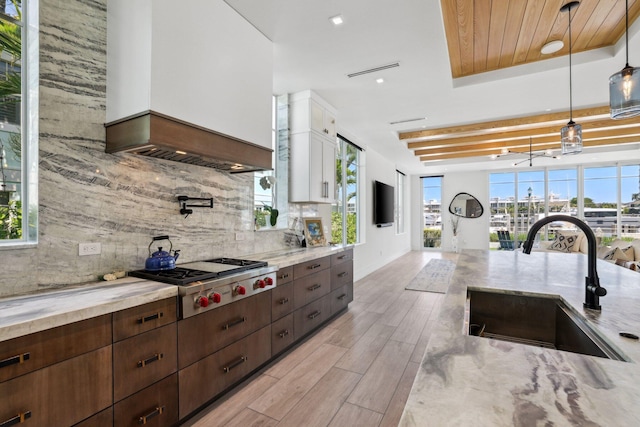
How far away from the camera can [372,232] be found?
688cm

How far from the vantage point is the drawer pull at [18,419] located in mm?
1200

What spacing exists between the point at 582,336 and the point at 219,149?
2288 mm

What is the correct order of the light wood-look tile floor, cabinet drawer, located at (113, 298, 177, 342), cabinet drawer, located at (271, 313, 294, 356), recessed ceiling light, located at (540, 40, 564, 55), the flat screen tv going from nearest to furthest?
cabinet drawer, located at (113, 298, 177, 342), the light wood-look tile floor, cabinet drawer, located at (271, 313, 294, 356), recessed ceiling light, located at (540, 40, 564, 55), the flat screen tv

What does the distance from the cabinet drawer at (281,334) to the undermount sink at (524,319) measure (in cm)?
166

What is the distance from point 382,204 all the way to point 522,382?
21.8 ft

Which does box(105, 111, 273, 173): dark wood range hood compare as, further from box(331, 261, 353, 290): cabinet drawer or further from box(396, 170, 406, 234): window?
box(396, 170, 406, 234): window

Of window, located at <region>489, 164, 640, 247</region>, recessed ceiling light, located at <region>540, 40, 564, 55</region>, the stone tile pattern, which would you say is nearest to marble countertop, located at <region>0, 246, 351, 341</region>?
the stone tile pattern

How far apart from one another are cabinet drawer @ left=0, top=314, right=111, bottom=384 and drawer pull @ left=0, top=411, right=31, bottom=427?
0.55ft

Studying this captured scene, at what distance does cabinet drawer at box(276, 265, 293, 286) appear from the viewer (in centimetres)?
274

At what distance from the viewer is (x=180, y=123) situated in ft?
6.61

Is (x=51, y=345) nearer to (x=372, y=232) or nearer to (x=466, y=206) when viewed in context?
(x=372, y=232)

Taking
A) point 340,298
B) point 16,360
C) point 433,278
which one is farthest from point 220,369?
point 433,278

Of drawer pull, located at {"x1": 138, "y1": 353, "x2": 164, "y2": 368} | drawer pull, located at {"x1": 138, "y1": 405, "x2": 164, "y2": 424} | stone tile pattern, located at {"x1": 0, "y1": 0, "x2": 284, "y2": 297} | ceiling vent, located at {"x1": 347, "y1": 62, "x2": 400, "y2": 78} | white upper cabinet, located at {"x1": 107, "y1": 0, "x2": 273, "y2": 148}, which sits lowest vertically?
drawer pull, located at {"x1": 138, "y1": 405, "x2": 164, "y2": 424}

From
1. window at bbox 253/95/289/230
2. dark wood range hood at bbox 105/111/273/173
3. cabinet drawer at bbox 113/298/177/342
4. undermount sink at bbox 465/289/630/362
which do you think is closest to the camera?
undermount sink at bbox 465/289/630/362
